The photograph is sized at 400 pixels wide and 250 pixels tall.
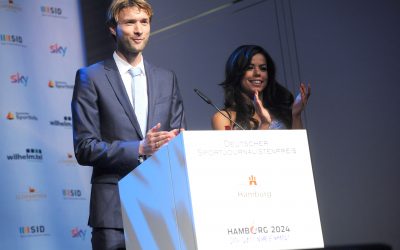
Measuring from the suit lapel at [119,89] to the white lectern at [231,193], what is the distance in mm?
631

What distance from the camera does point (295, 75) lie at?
208 inches

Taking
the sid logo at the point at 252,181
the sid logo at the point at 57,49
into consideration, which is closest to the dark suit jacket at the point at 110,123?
the sid logo at the point at 252,181

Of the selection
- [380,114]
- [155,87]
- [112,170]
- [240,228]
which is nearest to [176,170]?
[240,228]

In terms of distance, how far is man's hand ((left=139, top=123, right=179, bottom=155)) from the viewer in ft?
9.03

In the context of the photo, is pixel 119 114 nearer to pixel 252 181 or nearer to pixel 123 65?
pixel 123 65

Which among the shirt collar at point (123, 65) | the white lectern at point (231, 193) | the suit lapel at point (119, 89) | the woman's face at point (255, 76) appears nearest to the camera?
the white lectern at point (231, 193)

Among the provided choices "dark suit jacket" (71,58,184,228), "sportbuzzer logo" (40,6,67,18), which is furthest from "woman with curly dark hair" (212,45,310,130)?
"sportbuzzer logo" (40,6,67,18)

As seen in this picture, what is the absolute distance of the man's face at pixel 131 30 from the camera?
3.29 metres

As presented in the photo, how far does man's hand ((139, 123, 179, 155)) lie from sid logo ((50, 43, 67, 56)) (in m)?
3.09

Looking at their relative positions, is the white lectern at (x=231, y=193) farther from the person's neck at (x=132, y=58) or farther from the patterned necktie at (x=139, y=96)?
the person's neck at (x=132, y=58)

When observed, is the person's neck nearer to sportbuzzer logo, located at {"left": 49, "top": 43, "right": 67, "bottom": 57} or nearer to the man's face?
the man's face

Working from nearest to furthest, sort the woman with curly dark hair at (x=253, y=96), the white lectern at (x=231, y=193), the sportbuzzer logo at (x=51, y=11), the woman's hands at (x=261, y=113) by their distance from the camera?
the white lectern at (x=231, y=193)
the woman's hands at (x=261, y=113)
the woman with curly dark hair at (x=253, y=96)
the sportbuzzer logo at (x=51, y=11)

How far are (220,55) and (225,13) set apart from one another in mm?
314

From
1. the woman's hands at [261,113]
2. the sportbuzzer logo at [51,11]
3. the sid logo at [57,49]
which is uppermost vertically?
the sportbuzzer logo at [51,11]
